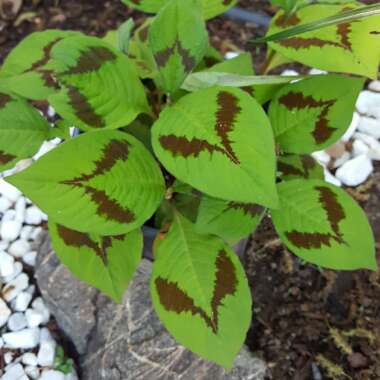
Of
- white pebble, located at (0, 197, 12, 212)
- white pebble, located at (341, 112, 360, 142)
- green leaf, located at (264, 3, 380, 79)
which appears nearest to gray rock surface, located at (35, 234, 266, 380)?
white pebble, located at (0, 197, 12, 212)

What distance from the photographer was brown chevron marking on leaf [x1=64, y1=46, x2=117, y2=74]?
0.98 metres

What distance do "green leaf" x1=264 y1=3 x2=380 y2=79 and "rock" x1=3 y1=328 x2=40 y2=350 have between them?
107 centimetres

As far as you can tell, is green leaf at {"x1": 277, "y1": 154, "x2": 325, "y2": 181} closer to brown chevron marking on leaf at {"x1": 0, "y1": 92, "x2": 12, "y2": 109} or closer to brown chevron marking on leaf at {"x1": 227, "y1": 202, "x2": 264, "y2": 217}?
brown chevron marking on leaf at {"x1": 227, "y1": 202, "x2": 264, "y2": 217}

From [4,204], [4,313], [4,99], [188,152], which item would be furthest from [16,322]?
[188,152]

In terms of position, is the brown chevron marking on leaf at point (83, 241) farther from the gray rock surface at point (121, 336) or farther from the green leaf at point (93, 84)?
the gray rock surface at point (121, 336)

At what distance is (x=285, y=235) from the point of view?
110 cm

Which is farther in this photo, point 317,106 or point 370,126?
point 370,126

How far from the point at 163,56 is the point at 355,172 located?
1.03m

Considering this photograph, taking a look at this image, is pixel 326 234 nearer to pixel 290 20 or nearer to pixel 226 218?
pixel 226 218

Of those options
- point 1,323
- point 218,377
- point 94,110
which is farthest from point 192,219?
point 1,323

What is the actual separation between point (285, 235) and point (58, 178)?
0.46m

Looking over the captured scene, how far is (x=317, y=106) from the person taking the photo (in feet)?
3.65

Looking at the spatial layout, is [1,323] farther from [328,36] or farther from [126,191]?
[328,36]

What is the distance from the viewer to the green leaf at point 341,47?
105cm
